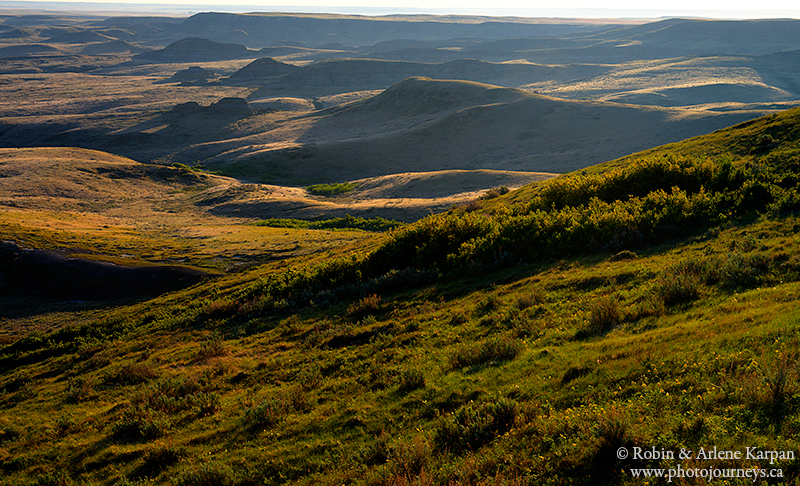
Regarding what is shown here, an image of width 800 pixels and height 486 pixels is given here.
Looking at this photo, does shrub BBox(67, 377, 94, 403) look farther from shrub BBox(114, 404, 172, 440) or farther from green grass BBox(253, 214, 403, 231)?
green grass BBox(253, 214, 403, 231)

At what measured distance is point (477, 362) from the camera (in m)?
8.54

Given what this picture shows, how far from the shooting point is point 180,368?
40.1 ft

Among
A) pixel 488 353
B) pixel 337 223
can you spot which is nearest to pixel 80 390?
pixel 488 353

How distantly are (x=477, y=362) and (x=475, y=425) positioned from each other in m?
2.47

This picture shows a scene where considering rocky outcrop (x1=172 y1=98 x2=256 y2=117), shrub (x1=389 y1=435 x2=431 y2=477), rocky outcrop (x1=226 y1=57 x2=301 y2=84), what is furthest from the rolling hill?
rocky outcrop (x1=226 y1=57 x2=301 y2=84)

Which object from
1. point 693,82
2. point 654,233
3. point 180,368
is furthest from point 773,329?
point 693,82

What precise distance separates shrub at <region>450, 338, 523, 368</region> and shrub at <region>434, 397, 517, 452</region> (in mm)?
1787

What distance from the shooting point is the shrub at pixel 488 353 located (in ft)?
27.5

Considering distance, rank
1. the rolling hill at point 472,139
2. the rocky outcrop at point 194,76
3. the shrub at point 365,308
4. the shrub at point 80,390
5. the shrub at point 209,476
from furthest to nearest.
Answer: the rocky outcrop at point 194,76
the rolling hill at point 472,139
the shrub at point 365,308
the shrub at point 80,390
the shrub at point 209,476

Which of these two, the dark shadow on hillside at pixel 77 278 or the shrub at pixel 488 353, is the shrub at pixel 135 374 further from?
the dark shadow on hillside at pixel 77 278

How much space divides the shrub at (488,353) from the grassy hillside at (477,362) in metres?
0.04

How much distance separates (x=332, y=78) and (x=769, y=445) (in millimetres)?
171708

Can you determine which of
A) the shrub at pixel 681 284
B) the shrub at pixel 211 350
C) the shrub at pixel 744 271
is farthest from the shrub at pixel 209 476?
the shrub at pixel 744 271

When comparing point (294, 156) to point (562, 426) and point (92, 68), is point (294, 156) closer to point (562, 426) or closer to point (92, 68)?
point (562, 426)
